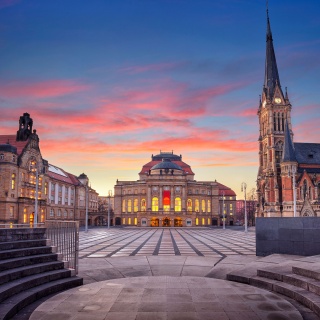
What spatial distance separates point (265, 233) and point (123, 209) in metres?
112

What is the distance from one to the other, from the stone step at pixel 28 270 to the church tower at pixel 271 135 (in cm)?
8381

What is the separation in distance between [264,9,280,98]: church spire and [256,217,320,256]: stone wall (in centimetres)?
9252

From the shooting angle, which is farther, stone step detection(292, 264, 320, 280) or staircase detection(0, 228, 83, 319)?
stone step detection(292, 264, 320, 280)

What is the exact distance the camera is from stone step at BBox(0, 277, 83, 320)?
7457 millimetres

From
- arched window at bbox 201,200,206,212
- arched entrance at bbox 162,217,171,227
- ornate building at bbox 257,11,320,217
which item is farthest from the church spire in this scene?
arched entrance at bbox 162,217,171,227

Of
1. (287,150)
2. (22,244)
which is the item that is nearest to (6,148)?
(22,244)

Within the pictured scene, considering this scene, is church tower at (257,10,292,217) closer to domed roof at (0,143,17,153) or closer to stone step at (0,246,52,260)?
domed roof at (0,143,17,153)

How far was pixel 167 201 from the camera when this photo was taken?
385 feet

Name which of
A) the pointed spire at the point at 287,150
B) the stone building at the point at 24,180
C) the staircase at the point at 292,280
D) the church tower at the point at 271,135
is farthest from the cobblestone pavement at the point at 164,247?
the pointed spire at the point at 287,150

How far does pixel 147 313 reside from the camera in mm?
7484

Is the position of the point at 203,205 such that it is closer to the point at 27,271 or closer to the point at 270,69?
the point at 270,69

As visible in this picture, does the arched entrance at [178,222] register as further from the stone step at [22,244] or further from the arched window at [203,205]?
the stone step at [22,244]

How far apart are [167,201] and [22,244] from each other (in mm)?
106841

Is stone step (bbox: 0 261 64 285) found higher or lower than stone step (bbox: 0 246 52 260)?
lower
